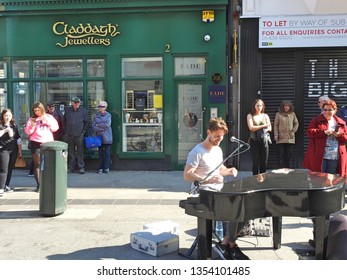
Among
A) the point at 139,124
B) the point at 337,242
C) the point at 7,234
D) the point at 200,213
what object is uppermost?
the point at 139,124

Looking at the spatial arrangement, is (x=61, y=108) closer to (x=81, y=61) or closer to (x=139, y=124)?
(x=81, y=61)

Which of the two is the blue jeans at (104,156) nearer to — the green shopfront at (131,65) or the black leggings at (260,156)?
the green shopfront at (131,65)

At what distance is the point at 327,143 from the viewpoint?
662 centimetres

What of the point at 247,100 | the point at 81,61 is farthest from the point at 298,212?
the point at 81,61

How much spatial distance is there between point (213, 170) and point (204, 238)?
756mm

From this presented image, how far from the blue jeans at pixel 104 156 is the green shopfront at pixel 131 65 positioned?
365mm

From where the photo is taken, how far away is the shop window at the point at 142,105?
34.9 ft

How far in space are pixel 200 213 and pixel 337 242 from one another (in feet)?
4.56

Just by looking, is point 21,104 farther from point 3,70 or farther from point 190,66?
point 190,66

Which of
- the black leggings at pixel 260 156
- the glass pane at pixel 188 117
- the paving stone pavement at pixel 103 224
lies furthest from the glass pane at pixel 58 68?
the black leggings at pixel 260 156

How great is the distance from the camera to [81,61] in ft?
35.5

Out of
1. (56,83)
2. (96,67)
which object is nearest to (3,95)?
(56,83)

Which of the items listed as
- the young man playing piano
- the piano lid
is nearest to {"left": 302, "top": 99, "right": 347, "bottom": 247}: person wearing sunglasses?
the piano lid

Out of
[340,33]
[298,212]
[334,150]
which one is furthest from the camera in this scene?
[340,33]
